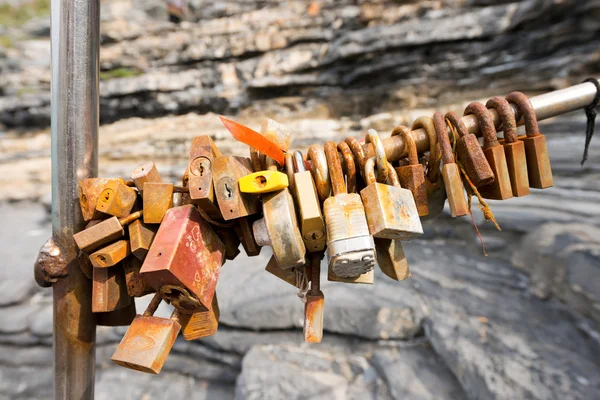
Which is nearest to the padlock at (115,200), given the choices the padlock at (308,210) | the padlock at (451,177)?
the padlock at (308,210)

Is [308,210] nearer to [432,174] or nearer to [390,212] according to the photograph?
[390,212]

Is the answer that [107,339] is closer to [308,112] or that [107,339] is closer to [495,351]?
[495,351]

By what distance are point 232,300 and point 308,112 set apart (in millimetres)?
2216

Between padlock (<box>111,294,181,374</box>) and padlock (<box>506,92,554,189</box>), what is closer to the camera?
padlock (<box>111,294,181,374</box>)

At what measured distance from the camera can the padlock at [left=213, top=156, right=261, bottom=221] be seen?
42cm

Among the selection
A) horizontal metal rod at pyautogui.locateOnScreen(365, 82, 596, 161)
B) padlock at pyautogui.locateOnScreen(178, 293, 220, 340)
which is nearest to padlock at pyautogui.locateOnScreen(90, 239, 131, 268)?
padlock at pyautogui.locateOnScreen(178, 293, 220, 340)

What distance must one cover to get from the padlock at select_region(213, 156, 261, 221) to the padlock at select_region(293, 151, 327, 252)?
71 mm

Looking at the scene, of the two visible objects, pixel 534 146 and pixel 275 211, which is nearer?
pixel 275 211

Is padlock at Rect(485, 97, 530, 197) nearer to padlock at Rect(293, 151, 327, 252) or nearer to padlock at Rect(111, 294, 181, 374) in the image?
padlock at Rect(293, 151, 327, 252)

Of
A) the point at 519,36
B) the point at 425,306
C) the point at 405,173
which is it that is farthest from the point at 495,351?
the point at 519,36

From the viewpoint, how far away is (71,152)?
47 centimetres

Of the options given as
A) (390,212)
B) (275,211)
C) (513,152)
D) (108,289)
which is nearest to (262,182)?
(275,211)

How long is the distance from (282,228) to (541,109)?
50 centimetres

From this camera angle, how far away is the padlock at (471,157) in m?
0.49
